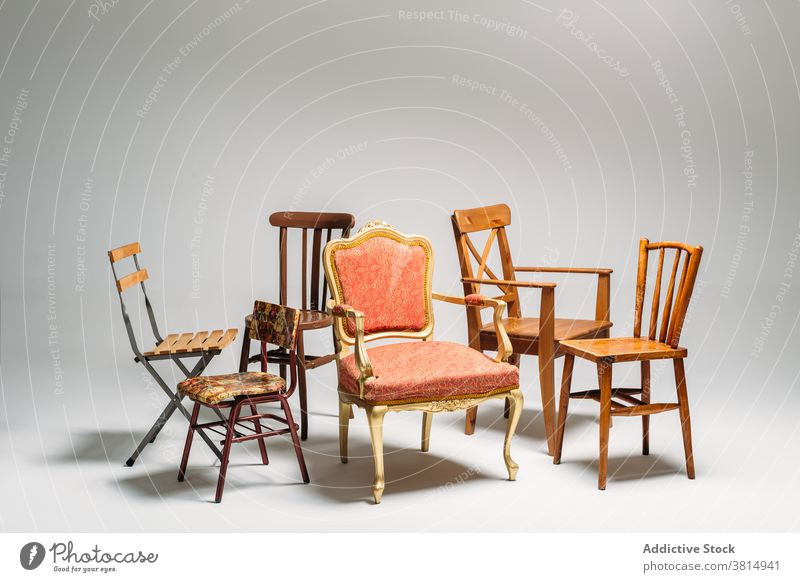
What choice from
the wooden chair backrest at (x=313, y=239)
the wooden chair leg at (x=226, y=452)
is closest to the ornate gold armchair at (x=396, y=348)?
the wooden chair leg at (x=226, y=452)

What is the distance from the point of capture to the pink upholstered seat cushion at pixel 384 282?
4539 mm

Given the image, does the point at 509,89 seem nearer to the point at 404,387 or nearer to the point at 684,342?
the point at 684,342

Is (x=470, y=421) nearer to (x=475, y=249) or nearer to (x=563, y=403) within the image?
(x=563, y=403)

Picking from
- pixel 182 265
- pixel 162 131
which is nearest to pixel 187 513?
pixel 182 265

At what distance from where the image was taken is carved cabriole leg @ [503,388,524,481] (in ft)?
14.0

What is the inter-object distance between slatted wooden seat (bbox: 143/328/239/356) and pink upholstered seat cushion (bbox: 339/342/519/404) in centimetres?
66

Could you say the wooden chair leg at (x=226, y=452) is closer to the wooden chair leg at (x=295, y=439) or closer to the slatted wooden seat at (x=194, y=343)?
the wooden chair leg at (x=295, y=439)

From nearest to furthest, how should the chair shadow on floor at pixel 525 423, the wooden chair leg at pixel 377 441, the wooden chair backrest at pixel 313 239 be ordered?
the wooden chair leg at pixel 377 441 < the chair shadow on floor at pixel 525 423 < the wooden chair backrest at pixel 313 239

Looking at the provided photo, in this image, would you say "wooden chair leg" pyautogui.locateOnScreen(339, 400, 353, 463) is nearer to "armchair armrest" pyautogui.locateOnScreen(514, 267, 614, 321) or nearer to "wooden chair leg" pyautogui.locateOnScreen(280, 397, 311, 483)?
"wooden chair leg" pyautogui.locateOnScreen(280, 397, 311, 483)

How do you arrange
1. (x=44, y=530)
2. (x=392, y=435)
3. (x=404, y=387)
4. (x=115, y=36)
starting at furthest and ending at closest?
(x=115, y=36) < (x=392, y=435) < (x=404, y=387) < (x=44, y=530)

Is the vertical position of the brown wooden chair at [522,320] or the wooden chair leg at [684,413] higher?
the brown wooden chair at [522,320]

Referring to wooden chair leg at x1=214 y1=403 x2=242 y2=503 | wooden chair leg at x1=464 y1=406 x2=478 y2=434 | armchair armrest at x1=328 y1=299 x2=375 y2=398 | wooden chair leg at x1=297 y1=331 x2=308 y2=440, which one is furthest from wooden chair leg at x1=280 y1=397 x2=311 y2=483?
wooden chair leg at x1=464 y1=406 x2=478 y2=434

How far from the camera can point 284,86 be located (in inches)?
259

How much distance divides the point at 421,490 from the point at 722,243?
3.59 meters
